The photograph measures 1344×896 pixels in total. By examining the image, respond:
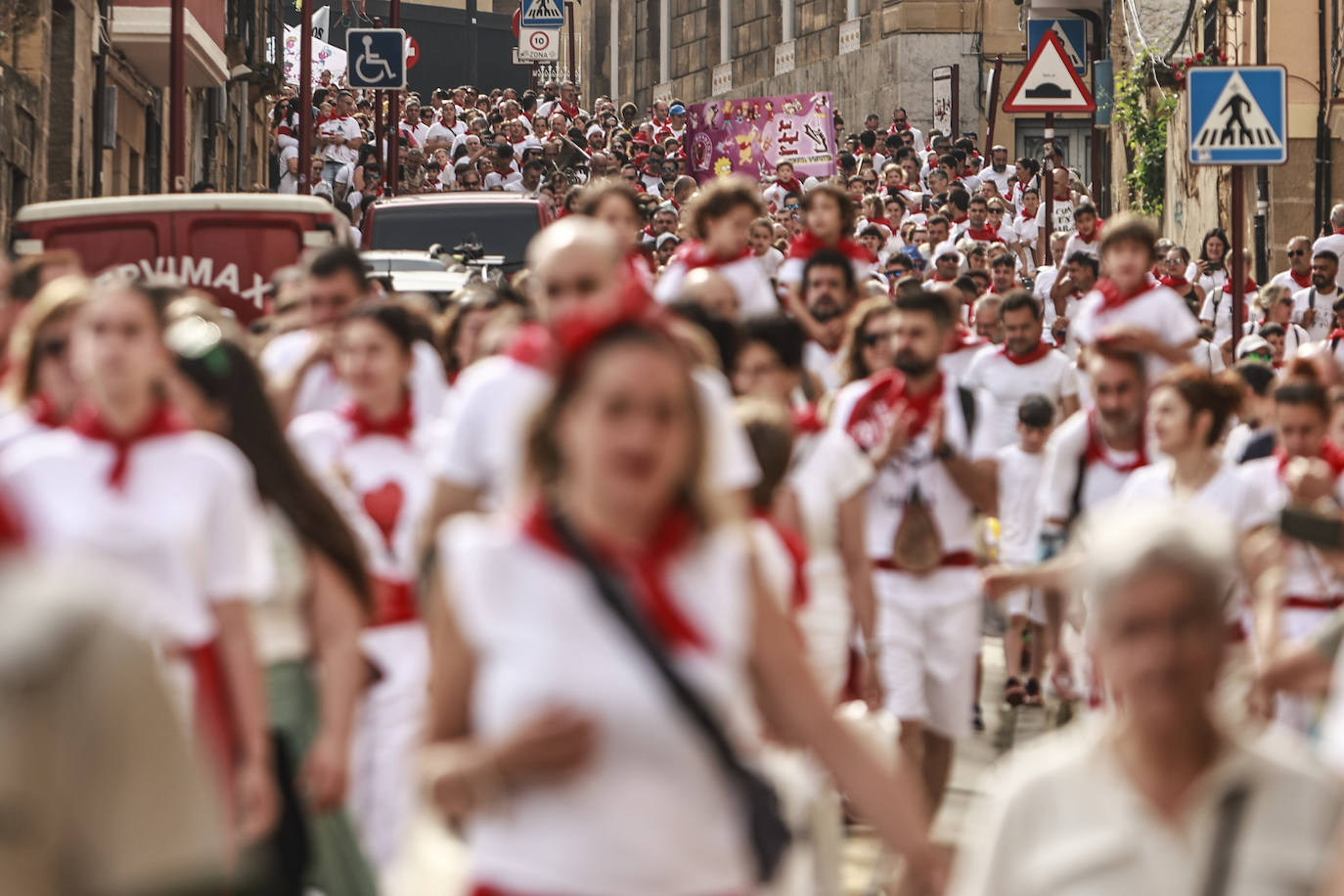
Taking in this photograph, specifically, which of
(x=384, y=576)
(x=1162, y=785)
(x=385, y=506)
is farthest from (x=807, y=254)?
(x=1162, y=785)

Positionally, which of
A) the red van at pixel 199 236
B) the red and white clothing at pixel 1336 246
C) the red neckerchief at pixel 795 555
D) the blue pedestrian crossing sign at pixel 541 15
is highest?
the blue pedestrian crossing sign at pixel 541 15

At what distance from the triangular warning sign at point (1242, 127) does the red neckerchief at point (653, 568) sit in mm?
10978

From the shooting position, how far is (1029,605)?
39.5 feet

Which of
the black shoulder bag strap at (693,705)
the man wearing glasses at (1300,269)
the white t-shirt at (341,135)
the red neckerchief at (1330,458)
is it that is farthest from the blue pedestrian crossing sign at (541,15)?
the black shoulder bag strap at (693,705)

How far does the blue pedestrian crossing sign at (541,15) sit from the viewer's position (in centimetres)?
6525

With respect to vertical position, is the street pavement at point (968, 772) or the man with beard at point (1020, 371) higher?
the man with beard at point (1020, 371)

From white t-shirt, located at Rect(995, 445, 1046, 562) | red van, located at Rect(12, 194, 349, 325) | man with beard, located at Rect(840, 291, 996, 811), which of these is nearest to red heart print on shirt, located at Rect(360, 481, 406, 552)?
man with beard, located at Rect(840, 291, 996, 811)

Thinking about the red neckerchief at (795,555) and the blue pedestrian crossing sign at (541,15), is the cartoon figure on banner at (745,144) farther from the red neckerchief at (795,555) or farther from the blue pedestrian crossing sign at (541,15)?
the blue pedestrian crossing sign at (541,15)

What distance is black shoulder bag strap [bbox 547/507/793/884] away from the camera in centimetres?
368

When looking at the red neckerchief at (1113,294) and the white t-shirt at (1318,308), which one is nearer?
the red neckerchief at (1113,294)

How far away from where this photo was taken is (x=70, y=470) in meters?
5.09

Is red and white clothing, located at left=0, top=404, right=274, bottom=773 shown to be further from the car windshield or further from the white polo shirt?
the car windshield

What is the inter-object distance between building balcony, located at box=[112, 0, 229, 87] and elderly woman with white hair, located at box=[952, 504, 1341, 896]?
24.3 metres

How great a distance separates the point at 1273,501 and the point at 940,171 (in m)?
22.5
